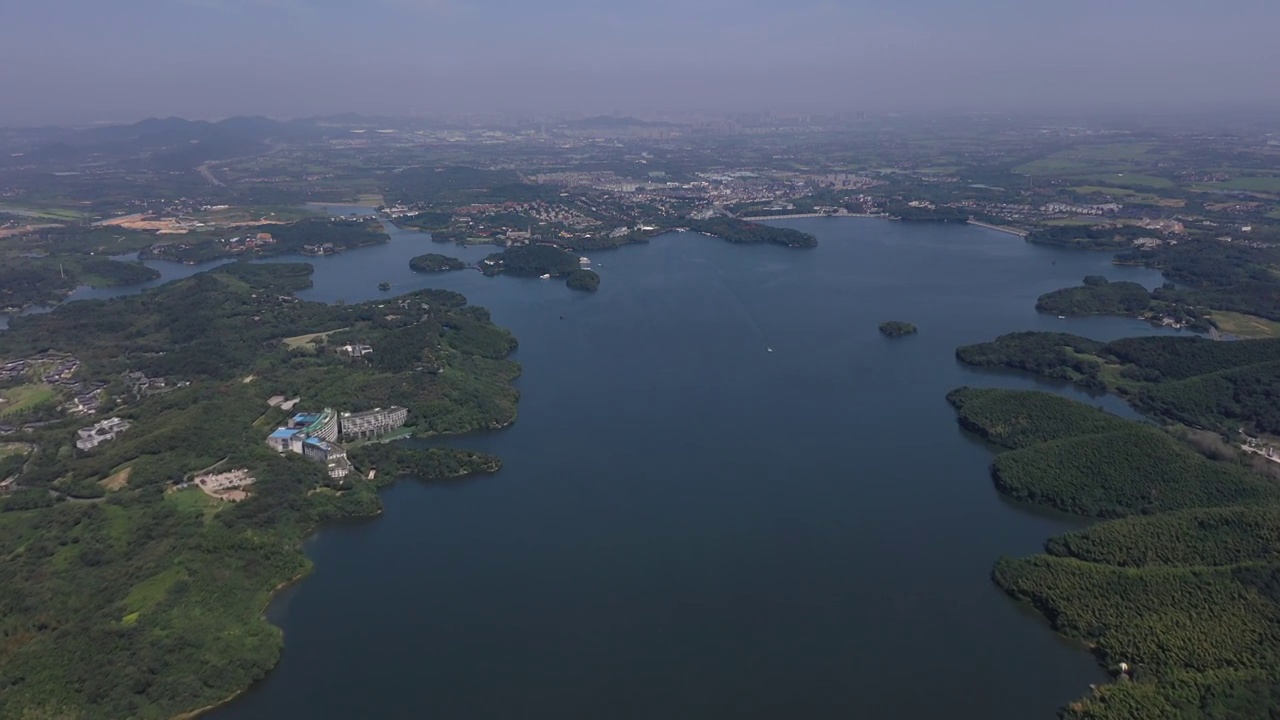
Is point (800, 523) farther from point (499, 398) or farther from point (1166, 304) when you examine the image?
point (1166, 304)

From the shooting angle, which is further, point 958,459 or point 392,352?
point 392,352

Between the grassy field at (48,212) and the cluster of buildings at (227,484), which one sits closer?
the cluster of buildings at (227,484)

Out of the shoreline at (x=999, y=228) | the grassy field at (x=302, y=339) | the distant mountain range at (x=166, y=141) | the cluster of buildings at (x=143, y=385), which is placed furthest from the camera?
the distant mountain range at (x=166, y=141)

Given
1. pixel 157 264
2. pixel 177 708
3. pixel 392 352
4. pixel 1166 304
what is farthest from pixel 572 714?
pixel 157 264

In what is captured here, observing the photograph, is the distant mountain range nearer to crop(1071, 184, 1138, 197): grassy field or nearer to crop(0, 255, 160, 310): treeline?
crop(0, 255, 160, 310): treeline

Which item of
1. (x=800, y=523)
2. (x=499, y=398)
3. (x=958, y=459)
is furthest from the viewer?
(x=499, y=398)

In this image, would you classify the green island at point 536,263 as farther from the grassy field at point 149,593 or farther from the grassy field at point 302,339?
the grassy field at point 149,593

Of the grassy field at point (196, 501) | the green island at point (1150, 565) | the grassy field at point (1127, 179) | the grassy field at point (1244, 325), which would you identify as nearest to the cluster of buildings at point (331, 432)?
the grassy field at point (196, 501)

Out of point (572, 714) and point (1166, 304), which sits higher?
point (1166, 304)
